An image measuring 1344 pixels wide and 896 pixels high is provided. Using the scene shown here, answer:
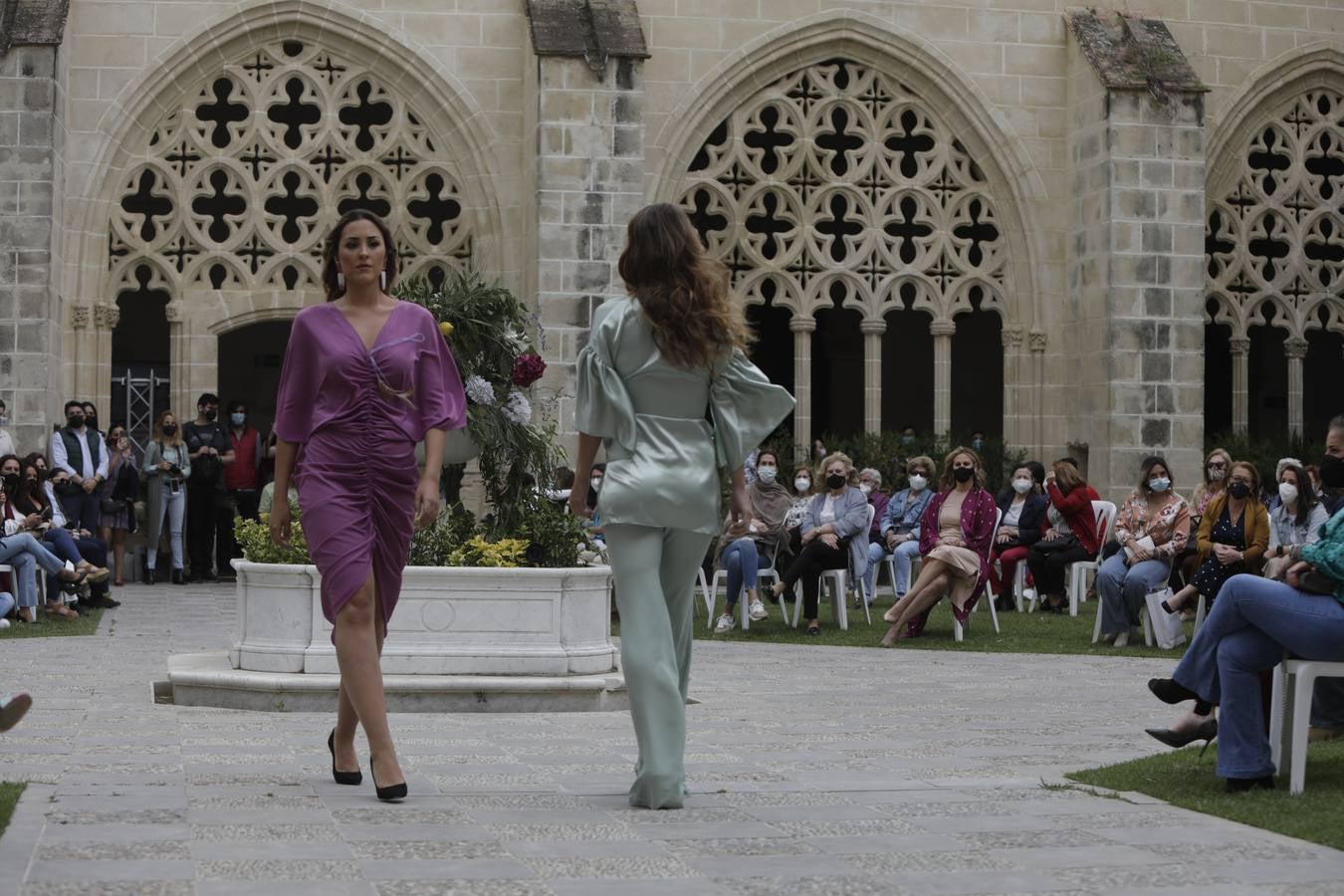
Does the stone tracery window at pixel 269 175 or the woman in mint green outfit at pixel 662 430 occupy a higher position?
the stone tracery window at pixel 269 175

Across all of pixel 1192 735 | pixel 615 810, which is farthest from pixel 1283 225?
pixel 615 810

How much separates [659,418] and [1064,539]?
10.1 meters

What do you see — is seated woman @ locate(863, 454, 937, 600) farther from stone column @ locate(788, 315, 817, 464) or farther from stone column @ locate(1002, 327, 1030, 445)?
stone column @ locate(1002, 327, 1030, 445)

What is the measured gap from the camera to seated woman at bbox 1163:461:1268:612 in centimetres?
1151

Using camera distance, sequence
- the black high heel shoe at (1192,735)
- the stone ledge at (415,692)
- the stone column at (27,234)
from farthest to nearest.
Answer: the stone column at (27,234) < the stone ledge at (415,692) < the black high heel shoe at (1192,735)

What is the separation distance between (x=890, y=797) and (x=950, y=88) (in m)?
14.7

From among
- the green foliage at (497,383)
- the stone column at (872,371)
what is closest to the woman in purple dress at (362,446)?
the green foliage at (497,383)

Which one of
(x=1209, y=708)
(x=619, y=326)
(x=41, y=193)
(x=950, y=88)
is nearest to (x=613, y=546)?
(x=619, y=326)

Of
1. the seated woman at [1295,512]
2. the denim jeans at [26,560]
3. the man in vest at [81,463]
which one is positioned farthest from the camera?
the man in vest at [81,463]

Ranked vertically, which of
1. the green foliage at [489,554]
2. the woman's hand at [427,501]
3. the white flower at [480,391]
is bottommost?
the green foliage at [489,554]

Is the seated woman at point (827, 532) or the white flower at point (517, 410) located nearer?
the white flower at point (517, 410)

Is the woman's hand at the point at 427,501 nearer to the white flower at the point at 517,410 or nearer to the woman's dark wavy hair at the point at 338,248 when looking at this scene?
the woman's dark wavy hair at the point at 338,248

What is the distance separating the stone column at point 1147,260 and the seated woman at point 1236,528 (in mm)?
7148

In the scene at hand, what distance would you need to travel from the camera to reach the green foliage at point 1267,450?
19516mm
